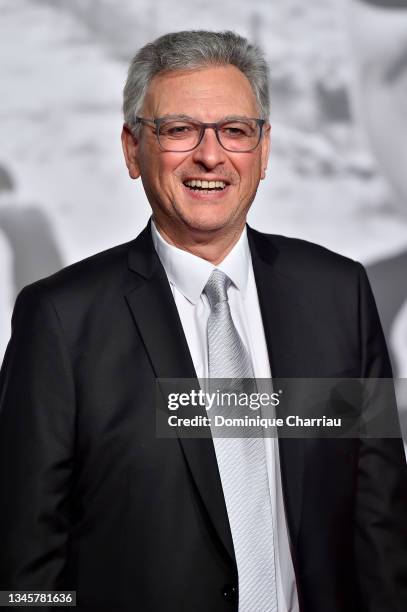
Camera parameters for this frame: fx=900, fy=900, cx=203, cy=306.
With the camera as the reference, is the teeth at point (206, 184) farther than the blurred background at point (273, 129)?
No

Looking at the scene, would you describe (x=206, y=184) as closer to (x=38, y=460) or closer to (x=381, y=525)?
(x=38, y=460)

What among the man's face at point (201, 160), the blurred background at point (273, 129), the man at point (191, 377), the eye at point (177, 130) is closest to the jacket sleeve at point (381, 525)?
the man at point (191, 377)

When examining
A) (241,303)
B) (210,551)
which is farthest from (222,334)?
(210,551)

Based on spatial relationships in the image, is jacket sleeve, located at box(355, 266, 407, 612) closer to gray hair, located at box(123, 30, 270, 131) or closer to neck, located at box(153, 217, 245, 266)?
neck, located at box(153, 217, 245, 266)

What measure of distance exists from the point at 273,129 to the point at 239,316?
79cm

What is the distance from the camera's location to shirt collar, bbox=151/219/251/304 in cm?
155

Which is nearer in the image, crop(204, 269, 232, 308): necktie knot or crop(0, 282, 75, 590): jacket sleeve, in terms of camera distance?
crop(0, 282, 75, 590): jacket sleeve

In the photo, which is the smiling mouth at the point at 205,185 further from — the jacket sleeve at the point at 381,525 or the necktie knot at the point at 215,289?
the jacket sleeve at the point at 381,525

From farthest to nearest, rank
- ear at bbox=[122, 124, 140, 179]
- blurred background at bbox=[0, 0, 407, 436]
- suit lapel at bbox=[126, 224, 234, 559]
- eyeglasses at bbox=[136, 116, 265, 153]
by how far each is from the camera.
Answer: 1. blurred background at bbox=[0, 0, 407, 436]
2. ear at bbox=[122, 124, 140, 179]
3. eyeglasses at bbox=[136, 116, 265, 153]
4. suit lapel at bbox=[126, 224, 234, 559]

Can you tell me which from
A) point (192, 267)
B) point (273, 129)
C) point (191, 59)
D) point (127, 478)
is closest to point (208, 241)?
point (192, 267)

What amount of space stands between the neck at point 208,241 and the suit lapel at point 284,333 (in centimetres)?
8

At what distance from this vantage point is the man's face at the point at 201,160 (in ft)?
4.93

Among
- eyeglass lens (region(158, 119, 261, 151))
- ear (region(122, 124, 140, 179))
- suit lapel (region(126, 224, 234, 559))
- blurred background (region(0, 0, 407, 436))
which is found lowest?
suit lapel (region(126, 224, 234, 559))

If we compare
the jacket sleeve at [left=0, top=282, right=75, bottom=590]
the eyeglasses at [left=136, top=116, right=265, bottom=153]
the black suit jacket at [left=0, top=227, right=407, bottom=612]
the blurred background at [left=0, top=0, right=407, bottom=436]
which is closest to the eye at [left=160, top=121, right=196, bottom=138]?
the eyeglasses at [left=136, top=116, right=265, bottom=153]
